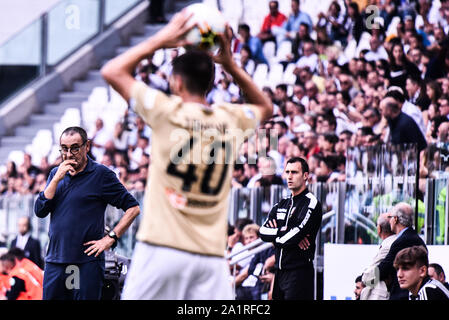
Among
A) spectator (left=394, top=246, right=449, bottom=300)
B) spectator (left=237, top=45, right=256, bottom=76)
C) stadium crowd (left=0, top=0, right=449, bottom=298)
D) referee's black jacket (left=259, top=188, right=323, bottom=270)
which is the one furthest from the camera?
spectator (left=237, top=45, right=256, bottom=76)

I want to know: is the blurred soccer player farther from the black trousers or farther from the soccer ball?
the black trousers

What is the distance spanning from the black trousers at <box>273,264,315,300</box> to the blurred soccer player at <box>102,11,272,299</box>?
3.99 m

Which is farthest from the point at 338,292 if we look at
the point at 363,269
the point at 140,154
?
the point at 140,154

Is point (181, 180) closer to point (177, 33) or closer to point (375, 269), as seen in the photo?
point (177, 33)

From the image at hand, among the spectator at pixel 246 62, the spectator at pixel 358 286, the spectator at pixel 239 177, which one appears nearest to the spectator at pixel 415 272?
the spectator at pixel 358 286

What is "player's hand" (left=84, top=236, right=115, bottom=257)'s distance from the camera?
7691 mm

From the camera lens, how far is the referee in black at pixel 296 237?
898 cm

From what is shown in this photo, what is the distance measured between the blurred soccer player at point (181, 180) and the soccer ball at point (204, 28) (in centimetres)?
4

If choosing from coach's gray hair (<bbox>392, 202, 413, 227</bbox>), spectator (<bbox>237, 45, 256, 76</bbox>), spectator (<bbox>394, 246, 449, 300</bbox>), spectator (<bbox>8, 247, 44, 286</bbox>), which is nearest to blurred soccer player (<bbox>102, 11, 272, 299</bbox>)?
spectator (<bbox>394, 246, 449, 300</bbox>)

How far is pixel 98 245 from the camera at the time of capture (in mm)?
7715

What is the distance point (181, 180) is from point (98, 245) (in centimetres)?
291

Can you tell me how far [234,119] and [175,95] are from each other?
338mm

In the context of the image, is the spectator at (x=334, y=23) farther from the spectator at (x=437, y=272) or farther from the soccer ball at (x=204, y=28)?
A: the soccer ball at (x=204, y=28)

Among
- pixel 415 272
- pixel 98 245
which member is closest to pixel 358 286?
pixel 415 272
